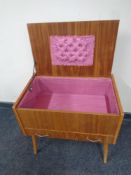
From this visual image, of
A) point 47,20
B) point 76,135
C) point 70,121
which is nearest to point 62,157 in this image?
point 76,135

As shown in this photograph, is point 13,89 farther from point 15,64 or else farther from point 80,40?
point 80,40

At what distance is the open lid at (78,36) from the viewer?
1.02 meters

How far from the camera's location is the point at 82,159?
4.28ft

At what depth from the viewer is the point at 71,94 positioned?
137cm

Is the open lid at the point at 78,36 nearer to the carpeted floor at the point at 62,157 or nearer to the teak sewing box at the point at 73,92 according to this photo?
the teak sewing box at the point at 73,92

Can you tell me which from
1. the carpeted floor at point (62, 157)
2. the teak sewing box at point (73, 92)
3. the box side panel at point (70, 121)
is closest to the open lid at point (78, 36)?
the teak sewing box at point (73, 92)

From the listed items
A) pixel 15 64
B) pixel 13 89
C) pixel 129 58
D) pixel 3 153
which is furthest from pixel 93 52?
pixel 3 153

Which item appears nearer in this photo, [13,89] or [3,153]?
[3,153]

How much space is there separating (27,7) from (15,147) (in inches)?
48.9

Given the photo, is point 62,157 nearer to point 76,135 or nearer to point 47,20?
point 76,135

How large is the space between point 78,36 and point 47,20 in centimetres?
30

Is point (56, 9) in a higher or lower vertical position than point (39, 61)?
higher

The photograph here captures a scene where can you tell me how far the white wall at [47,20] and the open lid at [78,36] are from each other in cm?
15

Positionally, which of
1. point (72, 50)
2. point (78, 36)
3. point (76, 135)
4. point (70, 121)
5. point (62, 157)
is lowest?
point (62, 157)
